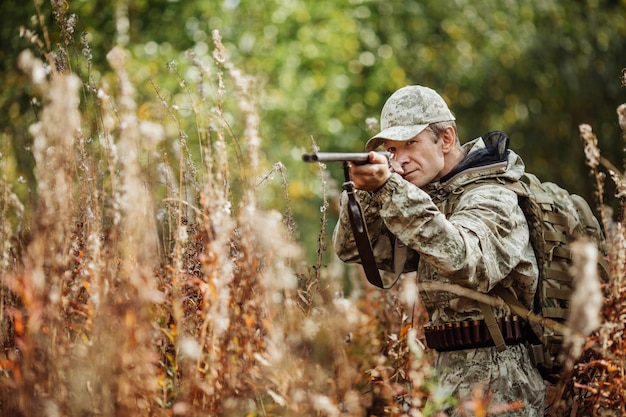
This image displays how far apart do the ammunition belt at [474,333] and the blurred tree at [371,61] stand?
8.23 feet

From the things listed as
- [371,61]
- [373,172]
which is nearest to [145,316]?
[373,172]

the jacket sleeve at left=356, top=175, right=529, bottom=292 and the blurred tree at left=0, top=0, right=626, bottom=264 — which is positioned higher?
the blurred tree at left=0, top=0, right=626, bottom=264

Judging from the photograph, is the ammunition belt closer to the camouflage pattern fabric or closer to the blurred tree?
the camouflage pattern fabric

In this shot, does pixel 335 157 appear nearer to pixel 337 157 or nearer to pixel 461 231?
pixel 337 157

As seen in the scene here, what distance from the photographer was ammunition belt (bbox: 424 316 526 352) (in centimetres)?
329

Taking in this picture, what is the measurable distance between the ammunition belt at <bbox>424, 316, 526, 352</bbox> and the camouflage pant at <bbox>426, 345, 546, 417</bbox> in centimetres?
4

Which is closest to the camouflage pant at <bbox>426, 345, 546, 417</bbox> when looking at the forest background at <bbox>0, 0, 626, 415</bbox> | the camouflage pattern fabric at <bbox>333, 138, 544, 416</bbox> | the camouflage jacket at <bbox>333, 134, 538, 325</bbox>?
the camouflage pattern fabric at <bbox>333, 138, 544, 416</bbox>

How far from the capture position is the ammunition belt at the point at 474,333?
329cm

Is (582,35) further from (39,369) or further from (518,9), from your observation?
(39,369)

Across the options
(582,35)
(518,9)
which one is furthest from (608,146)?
(518,9)

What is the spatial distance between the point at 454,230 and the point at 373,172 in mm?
382

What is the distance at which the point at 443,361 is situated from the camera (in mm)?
3467

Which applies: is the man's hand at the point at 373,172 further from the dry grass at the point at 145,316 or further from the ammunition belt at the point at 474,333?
the ammunition belt at the point at 474,333

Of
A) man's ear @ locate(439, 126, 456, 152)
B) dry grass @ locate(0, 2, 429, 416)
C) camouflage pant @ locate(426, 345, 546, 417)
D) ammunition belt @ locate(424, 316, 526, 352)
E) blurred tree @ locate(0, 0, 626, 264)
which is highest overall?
blurred tree @ locate(0, 0, 626, 264)
